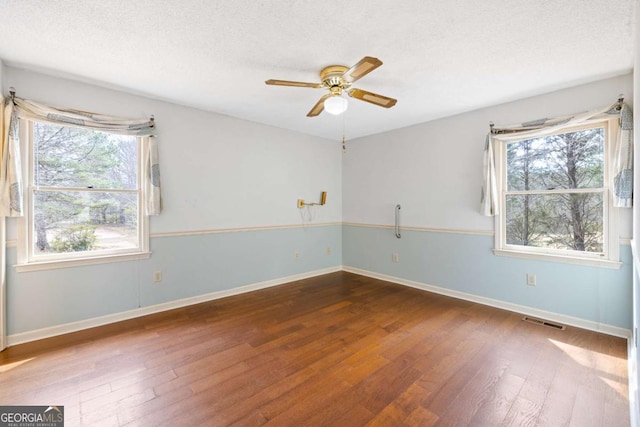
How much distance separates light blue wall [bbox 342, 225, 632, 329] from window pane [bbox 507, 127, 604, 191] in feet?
2.41

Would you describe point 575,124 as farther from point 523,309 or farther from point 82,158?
point 82,158

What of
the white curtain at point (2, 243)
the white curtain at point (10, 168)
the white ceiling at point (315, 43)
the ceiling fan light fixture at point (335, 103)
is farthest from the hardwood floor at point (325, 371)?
the white ceiling at point (315, 43)

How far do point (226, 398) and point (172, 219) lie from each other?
2.23 m

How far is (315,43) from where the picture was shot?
201cm

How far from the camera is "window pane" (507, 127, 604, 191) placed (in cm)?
271

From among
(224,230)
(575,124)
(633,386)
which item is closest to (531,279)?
(633,386)

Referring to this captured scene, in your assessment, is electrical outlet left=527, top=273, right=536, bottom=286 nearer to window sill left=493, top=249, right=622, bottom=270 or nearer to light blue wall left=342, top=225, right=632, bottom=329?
light blue wall left=342, top=225, right=632, bottom=329

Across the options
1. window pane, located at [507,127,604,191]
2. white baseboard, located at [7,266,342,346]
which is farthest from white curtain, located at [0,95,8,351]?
window pane, located at [507,127,604,191]

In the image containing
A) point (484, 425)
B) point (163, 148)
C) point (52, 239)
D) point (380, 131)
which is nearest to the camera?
point (484, 425)

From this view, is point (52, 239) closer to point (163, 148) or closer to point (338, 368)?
point (163, 148)

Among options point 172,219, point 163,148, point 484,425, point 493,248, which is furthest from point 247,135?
point 484,425

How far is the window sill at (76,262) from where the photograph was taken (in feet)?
8.00

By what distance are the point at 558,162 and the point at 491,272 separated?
4.67 ft

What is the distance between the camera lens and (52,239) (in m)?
2.61
